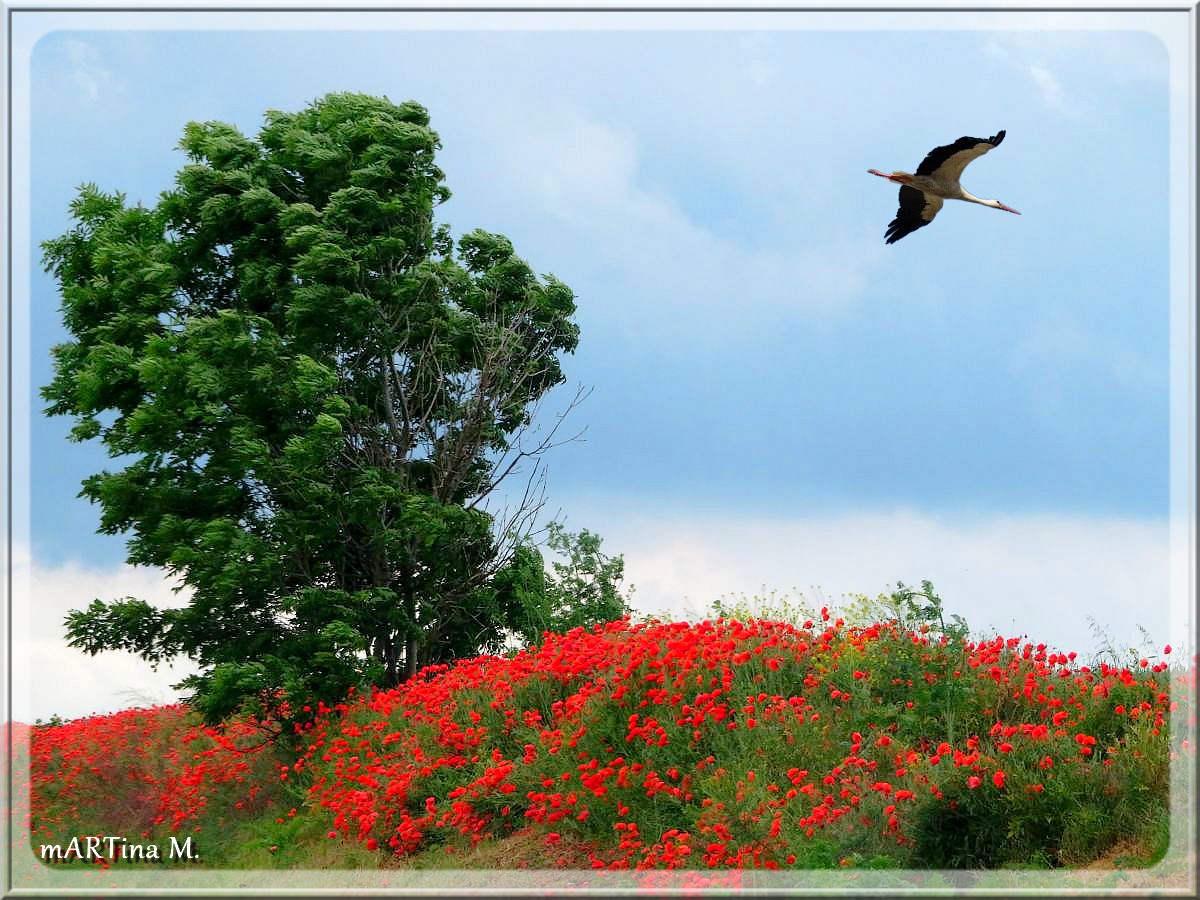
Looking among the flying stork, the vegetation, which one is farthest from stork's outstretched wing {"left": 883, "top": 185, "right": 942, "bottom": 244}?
the vegetation

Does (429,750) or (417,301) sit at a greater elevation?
(417,301)

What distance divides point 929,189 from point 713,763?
16.3 ft

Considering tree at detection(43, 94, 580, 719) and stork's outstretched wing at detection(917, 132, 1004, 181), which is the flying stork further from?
tree at detection(43, 94, 580, 719)

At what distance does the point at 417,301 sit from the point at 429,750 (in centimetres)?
493

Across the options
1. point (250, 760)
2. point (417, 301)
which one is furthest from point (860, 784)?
point (417, 301)

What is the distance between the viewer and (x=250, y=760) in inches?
413

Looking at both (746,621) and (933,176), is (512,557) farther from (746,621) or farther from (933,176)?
(933,176)

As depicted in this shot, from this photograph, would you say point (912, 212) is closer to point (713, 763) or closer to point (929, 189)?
point (929, 189)

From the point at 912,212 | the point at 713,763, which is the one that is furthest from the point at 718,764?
the point at 912,212

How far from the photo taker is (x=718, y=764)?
7438 millimetres

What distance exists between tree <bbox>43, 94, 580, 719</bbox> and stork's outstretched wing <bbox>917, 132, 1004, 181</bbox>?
5.20 meters

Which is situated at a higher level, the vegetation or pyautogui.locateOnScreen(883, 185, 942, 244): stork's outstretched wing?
pyautogui.locateOnScreen(883, 185, 942, 244): stork's outstretched wing

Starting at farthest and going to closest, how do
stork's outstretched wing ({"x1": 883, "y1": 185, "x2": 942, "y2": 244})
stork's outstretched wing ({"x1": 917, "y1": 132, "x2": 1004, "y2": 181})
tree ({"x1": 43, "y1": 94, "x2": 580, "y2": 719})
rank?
tree ({"x1": 43, "y1": 94, "x2": 580, "y2": 719}) → stork's outstretched wing ({"x1": 883, "y1": 185, "x2": 942, "y2": 244}) → stork's outstretched wing ({"x1": 917, "y1": 132, "x2": 1004, "y2": 181})

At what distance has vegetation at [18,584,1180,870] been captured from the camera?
6.59 m
